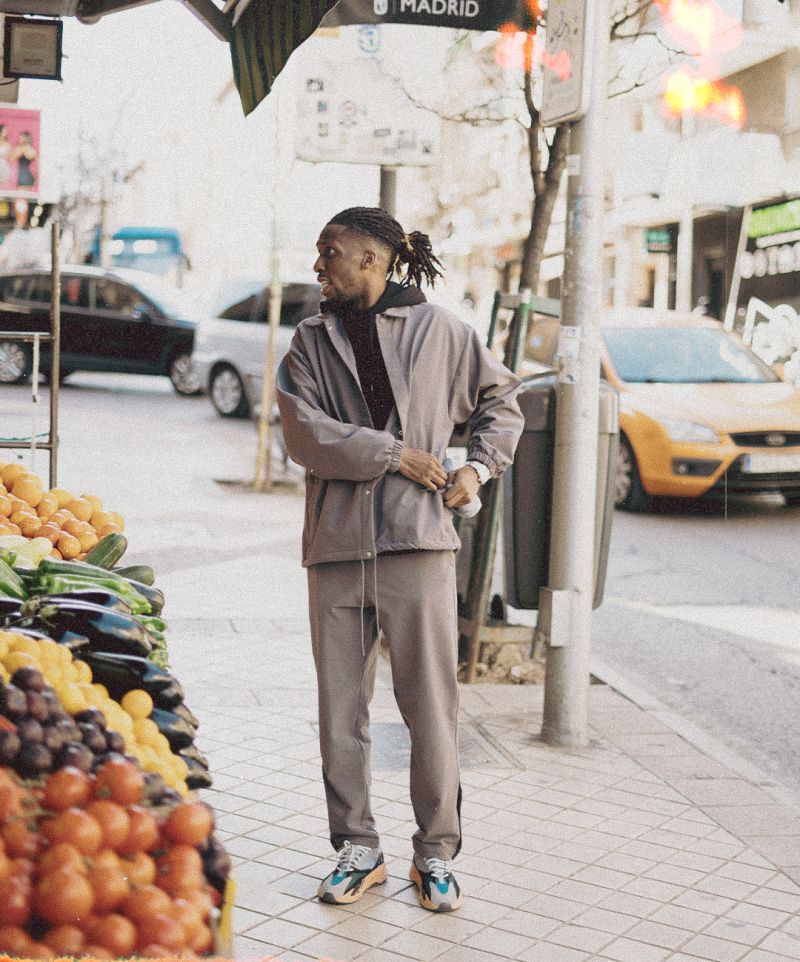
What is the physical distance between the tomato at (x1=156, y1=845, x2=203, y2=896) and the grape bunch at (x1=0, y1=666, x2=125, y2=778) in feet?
0.72

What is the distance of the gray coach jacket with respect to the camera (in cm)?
369

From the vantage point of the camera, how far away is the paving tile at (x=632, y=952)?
352 cm

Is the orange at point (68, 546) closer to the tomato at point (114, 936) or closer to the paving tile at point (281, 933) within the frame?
the paving tile at point (281, 933)

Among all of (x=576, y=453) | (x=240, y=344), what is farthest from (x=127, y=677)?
(x=240, y=344)

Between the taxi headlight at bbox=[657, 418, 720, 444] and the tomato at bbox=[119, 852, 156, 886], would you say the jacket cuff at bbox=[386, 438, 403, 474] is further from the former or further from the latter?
the taxi headlight at bbox=[657, 418, 720, 444]

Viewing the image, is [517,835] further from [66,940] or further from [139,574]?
[66,940]

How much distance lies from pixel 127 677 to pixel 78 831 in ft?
2.44

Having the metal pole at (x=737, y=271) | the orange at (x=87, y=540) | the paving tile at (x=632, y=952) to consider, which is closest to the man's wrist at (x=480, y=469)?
the paving tile at (x=632, y=952)

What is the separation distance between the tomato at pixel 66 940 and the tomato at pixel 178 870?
17 centimetres

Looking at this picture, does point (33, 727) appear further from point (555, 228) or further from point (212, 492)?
point (555, 228)

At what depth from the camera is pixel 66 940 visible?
7.00ft

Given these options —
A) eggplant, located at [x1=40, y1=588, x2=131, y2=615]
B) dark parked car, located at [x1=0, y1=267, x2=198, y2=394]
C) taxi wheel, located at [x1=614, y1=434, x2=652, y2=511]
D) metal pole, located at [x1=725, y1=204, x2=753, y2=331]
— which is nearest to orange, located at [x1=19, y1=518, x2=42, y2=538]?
eggplant, located at [x1=40, y1=588, x2=131, y2=615]

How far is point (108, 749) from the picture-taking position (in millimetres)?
2502

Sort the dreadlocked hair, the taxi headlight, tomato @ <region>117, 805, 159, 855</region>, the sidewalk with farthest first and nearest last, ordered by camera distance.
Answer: the taxi headlight < the dreadlocked hair < the sidewalk < tomato @ <region>117, 805, 159, 855</region>
